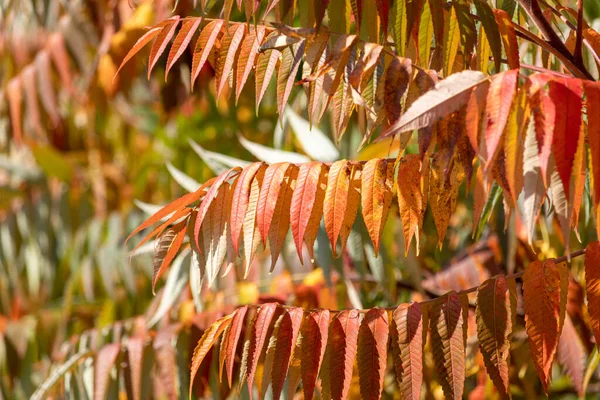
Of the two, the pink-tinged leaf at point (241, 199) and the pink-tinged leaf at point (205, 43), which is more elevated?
the pink-tinged leaf at point (205, 43)

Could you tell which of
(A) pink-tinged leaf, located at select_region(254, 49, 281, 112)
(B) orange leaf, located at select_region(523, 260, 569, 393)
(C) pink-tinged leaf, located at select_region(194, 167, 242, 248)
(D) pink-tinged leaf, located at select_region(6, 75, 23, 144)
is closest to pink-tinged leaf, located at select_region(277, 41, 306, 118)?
(A) pink-tinged leaf, located at select_region(254, 49, 281, 112)

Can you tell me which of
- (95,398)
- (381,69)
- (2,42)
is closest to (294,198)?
(381,69)

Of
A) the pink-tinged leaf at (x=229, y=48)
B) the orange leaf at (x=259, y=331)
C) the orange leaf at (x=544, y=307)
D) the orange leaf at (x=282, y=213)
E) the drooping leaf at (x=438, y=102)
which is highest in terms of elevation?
the pink-tinged leaf at (x=229, y=48)

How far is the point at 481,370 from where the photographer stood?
1.72 meters

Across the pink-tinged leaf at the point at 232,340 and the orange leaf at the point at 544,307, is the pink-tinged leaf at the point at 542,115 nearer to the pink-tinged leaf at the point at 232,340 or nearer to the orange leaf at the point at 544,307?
the orange leaf at the point at 544,307

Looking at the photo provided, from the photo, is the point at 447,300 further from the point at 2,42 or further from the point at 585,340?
the point at 2,42

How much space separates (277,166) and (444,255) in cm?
127

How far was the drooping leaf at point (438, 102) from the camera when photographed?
2.70 ft

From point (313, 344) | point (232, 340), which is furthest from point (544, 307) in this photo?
point (232, 340)

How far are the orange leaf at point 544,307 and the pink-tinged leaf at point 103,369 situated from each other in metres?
0.72

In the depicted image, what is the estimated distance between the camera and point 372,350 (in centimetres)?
107

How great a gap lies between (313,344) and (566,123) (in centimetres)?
40

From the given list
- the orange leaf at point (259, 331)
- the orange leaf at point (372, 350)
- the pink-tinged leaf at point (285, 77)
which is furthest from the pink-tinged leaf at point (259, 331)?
the pink-tinged leaf at point (285, 77)

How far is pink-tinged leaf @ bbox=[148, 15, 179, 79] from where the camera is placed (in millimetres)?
1086
